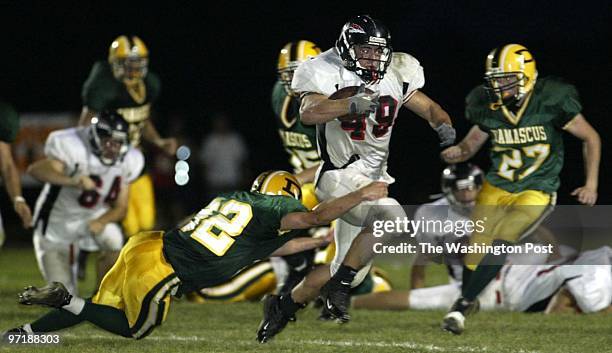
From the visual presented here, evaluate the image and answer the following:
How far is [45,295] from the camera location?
17.3ft

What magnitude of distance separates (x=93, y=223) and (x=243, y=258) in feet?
7.26

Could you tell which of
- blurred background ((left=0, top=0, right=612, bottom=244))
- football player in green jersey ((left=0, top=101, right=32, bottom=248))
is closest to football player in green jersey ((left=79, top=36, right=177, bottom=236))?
football player in green jersey ((left=0, top=101, right=32, bottom=248))

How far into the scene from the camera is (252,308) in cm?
739

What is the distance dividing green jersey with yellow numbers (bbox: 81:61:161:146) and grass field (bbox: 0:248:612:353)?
169 centimetres

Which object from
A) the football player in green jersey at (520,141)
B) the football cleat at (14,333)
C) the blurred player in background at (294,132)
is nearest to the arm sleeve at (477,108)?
the football player in green jersey at (520,141)

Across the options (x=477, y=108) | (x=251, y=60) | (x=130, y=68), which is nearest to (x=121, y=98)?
(x=130, y=68)

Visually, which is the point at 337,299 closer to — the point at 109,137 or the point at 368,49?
the point at 368,49

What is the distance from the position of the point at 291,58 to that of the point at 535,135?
1799mm

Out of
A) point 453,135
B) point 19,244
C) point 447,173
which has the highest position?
point 453,135

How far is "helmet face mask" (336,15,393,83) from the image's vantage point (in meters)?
5.60

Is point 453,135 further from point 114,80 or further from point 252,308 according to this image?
point 114,80

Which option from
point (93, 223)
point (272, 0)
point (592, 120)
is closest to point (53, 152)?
point (93, 223)

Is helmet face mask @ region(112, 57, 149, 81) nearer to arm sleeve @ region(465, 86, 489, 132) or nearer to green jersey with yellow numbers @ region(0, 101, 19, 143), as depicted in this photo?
green jersey with yellow numbers @ region(0, 101, 19, 143)

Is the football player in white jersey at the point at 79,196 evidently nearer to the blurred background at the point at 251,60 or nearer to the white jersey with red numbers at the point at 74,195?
the white jersey with red numbers at the point at 74,195
